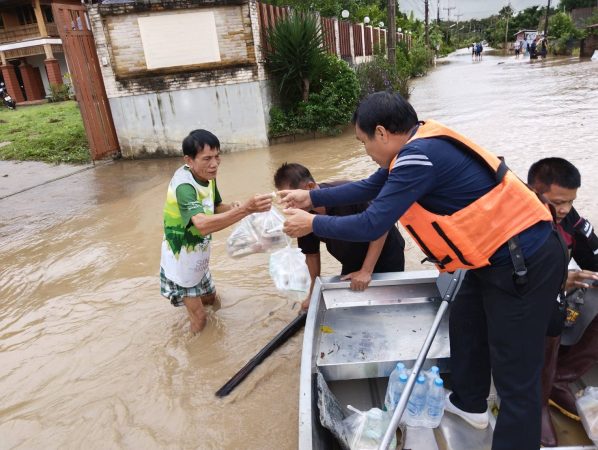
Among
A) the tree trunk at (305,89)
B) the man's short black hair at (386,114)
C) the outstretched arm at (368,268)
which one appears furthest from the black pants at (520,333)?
the tree trunk at (305,89)

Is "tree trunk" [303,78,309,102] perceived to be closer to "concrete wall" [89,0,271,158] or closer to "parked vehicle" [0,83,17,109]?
"concrete wall" [89,0,271,158]

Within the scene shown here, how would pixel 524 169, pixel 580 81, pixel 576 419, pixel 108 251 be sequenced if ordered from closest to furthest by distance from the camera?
pixel 576 419, pixel 108 251, pixel 524 169, pixel 580 81

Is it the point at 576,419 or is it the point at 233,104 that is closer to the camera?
the point at 576,419

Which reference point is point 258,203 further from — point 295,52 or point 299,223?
point 295,52

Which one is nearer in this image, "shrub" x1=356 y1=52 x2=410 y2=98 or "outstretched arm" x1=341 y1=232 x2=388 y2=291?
"outstretched arm" x1=341 y1=232 x2=388 y2=291

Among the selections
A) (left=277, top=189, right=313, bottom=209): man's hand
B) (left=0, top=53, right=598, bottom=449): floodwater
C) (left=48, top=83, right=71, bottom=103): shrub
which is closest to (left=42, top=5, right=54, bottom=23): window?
(left=48, top=83, right=71, bottom=103): shrub

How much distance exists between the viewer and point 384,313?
9.86 feet

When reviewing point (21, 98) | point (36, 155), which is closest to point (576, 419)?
point (36, 155)

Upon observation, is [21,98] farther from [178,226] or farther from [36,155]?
[178,226]

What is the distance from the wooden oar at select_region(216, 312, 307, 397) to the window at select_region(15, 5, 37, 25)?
31.1 meters

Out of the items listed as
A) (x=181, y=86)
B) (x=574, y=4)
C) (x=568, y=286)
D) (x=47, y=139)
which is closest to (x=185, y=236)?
(x=568, y=286)

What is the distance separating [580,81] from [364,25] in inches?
380

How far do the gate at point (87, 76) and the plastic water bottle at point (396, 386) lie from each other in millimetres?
8979

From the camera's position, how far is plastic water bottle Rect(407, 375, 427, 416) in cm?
221
